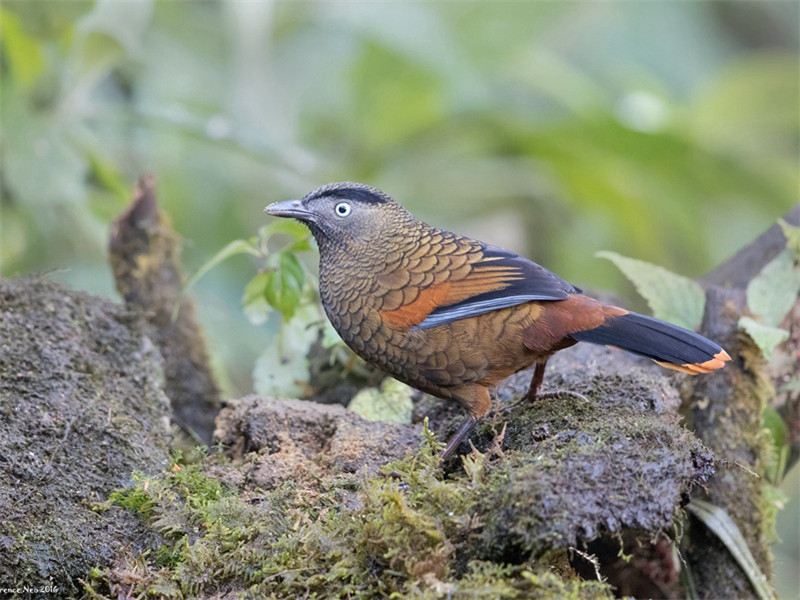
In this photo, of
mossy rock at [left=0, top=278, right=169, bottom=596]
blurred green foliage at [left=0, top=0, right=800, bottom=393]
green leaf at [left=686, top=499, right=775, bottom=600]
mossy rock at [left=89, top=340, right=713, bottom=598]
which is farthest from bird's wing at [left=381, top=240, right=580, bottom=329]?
blurred green foliage at [left=0, top=0, right=800, bottom=393]

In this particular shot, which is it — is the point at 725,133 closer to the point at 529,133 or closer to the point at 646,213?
the point at 646,213

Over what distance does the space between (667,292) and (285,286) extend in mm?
1874

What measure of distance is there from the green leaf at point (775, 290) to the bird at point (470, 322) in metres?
1.27

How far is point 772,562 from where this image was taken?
4254 millimetres

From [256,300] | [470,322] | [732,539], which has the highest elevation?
[470,322]

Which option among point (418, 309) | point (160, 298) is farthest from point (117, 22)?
point (418, 309)

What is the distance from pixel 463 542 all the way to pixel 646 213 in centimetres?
591

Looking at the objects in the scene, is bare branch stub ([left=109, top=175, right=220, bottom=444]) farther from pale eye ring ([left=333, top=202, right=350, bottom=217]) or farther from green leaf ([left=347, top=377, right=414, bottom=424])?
pale eye ring ([left=333, top=202, right=350, bottom=217])

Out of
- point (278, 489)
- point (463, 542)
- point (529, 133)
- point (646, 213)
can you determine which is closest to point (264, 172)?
point (529, 133)

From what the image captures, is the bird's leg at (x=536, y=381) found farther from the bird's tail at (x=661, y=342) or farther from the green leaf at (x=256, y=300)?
the green leaf at (x=256, y=300)

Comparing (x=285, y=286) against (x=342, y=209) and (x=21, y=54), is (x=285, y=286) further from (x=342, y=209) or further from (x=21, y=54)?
(x=21, y=54)

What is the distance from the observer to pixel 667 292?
4508mm

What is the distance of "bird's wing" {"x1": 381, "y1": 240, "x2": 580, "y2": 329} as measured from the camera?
3.50 meters

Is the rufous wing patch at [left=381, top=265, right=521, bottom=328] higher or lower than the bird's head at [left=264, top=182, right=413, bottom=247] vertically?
lower
